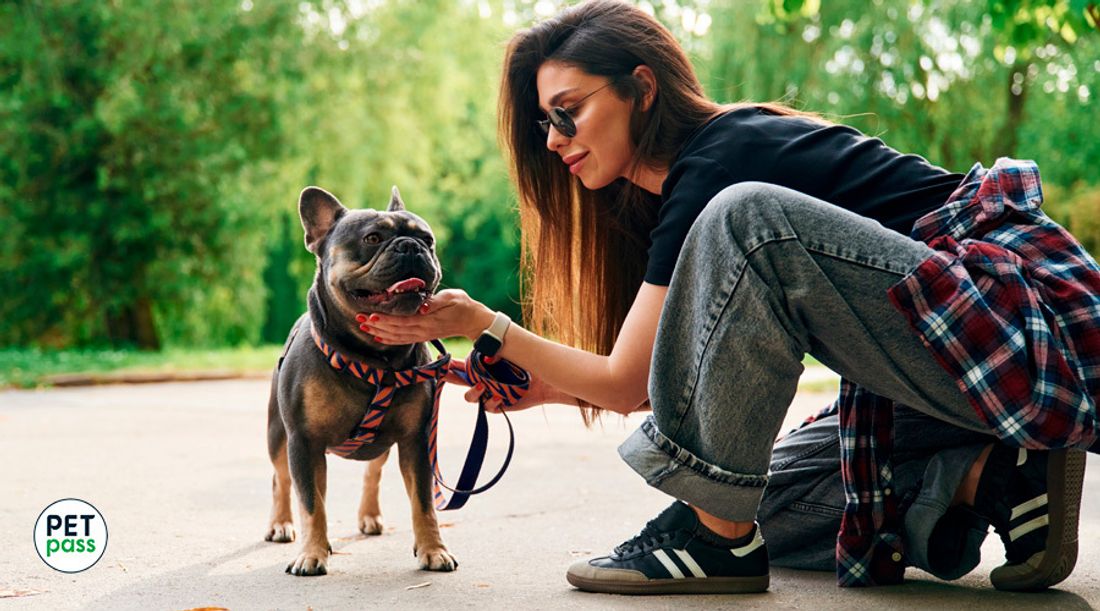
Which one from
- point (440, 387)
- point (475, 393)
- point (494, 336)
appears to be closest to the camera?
point (494, 336)

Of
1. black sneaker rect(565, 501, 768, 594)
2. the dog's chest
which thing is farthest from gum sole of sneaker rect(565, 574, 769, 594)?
the dog's chest

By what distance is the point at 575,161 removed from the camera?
3.04 meters

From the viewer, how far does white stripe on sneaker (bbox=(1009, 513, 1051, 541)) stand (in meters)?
2.39

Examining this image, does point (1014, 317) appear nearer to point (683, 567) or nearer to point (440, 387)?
point (683, 567)

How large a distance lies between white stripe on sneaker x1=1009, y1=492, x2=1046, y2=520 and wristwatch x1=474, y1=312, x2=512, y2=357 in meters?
1.26

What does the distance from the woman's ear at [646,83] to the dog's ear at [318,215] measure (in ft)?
3.05

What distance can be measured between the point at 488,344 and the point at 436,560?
24.5 inches

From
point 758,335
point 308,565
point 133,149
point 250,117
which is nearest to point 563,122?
point 758,335

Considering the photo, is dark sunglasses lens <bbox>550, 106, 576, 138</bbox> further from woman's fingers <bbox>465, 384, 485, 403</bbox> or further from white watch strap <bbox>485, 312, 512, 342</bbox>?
woman's fingers <bbox>465, 384, 485, 403</bbox>

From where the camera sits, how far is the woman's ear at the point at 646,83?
2926mm

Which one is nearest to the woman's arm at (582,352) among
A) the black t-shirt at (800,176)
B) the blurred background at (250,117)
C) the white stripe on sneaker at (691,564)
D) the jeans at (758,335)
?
the black t-shirt at (800,176)

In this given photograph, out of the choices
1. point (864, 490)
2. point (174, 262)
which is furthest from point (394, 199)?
point (174, 262)

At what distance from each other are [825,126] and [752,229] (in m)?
0.62

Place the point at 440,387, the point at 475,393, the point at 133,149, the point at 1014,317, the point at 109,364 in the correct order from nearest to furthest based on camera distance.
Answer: the point at 1014,317
the point at 475,393
the point at 440,387
the point at 109,364
the point at 133,149
